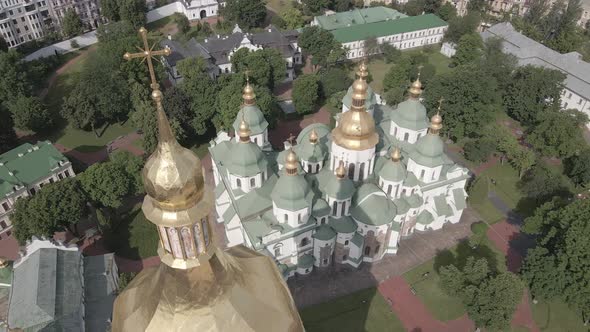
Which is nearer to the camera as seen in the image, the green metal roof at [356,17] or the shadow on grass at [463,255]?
the shadow on grass at [463,255]

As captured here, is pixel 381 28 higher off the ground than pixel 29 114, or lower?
higher

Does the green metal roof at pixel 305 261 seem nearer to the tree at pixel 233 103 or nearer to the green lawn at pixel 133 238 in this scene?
the green lawn at pixel 133 238

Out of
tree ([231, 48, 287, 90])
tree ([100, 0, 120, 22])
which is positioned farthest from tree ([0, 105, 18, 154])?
tree ([100, 0, 120, 22])

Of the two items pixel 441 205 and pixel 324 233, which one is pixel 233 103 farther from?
pixel 441 205

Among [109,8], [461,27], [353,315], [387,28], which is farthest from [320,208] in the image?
[109,8]

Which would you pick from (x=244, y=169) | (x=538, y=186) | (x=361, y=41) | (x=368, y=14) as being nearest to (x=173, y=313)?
(x=244, y=169)

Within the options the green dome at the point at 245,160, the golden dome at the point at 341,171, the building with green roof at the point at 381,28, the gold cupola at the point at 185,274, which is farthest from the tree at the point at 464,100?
the gold cupola at the point at 185,274
